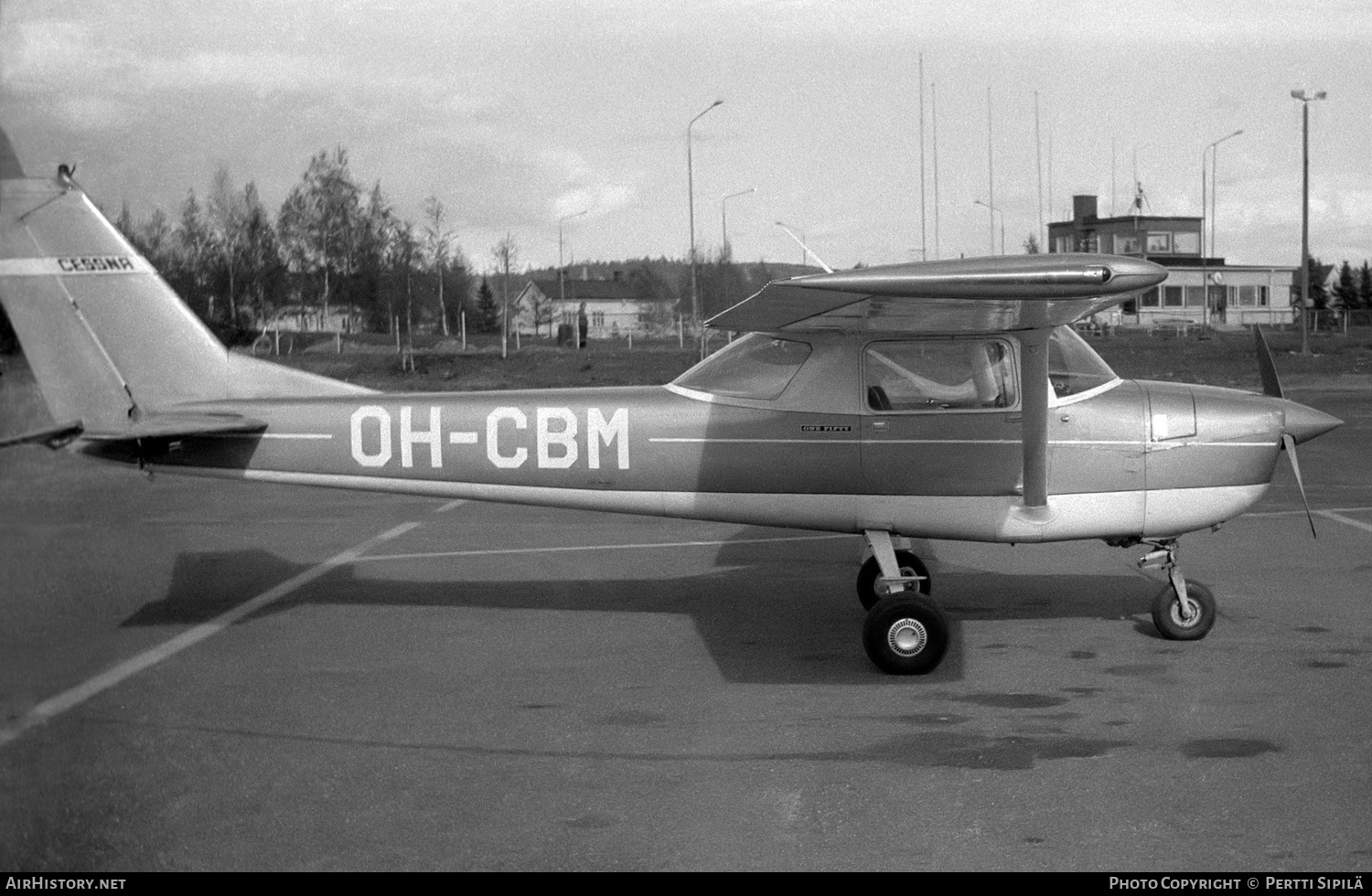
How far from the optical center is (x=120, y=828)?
458 cm

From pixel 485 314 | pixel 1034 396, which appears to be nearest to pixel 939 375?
pixel 1034 396

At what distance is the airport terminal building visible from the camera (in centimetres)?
5700

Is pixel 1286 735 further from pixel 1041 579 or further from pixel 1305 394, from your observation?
pixel 1305 394

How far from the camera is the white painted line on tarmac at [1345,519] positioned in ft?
41.0

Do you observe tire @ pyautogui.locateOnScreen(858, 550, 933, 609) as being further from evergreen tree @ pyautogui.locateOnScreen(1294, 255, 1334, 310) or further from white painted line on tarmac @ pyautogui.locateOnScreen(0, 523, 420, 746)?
evergreen tree @ pyautogui.locateOnScreen(1294, 255, 1334, 310)

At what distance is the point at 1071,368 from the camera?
8.18 m

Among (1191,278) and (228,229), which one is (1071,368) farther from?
(1191,278)

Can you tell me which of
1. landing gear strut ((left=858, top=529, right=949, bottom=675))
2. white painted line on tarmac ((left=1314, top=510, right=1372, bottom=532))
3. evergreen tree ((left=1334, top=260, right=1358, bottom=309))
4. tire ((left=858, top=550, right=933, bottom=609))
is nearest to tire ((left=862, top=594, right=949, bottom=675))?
landing gear strut ((left=858, top=529, right=949, bottom=675))

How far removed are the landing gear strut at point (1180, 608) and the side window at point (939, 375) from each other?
1470 millimetres

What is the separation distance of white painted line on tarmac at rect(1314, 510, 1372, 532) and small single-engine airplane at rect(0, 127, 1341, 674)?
4.85 metres

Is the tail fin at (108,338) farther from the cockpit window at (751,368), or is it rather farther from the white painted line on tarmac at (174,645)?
the cockpit window at (751,368)

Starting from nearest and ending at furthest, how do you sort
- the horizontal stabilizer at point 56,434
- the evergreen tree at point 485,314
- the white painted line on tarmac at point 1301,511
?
the horizontal stabilizer at point 56,434
the white painted line on tarmac at point 1301,511
the evergreen tree at point 485,314

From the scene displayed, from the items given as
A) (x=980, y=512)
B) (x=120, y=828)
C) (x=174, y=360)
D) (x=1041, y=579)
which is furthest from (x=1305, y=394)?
(x=120, y=828)

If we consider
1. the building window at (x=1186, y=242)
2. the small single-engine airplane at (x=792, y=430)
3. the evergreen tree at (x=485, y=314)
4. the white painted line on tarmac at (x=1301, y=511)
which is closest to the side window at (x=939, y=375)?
the small single-engine airplane at (x=792, y=430)
